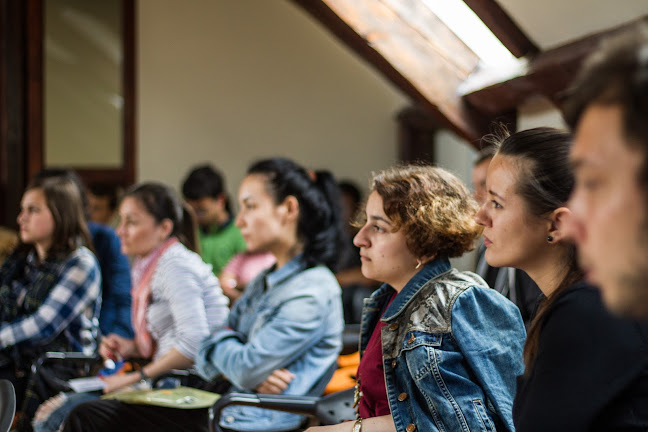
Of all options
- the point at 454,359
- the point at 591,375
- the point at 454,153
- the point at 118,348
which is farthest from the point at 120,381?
the point at 454,153

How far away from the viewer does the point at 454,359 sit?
138cm

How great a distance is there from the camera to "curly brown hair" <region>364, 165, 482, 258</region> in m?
1.56

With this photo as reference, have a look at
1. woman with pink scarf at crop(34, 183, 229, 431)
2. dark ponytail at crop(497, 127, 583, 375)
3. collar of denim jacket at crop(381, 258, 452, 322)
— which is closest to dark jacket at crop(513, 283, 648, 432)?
dark ponytail at crop(497, 127, 583, 375)

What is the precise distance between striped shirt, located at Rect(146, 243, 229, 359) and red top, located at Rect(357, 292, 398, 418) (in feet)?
2.98

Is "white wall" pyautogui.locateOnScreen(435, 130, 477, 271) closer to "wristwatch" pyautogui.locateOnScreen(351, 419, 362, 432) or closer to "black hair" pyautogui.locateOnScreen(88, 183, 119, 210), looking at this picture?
"black hair" pyautogui.locateOnScreen(88, 183, 119, 210)

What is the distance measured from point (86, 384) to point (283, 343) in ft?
2.79

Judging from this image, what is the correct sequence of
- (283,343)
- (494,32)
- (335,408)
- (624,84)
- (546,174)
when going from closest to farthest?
(624,84) < (546,174) < (335,408) < (283,343) < (494,32)

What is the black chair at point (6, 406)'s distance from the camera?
1462 mm

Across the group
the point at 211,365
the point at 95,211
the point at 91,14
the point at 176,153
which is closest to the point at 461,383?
the point at 211,365

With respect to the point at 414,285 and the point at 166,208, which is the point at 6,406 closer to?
the point at 414,285

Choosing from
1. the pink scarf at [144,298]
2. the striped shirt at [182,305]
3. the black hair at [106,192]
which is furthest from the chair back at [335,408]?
the black hair at [106,192]

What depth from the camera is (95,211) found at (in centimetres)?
494

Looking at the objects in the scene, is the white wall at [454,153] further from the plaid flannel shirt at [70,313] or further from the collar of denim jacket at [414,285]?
the collar of denim jacket at [414,285]

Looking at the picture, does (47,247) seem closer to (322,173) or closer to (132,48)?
(322,173)
